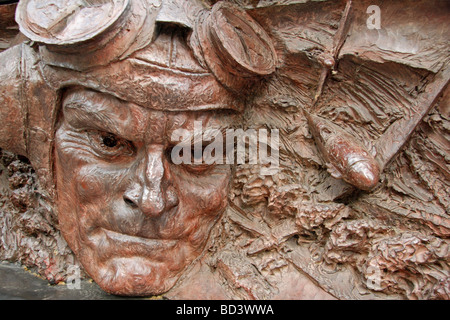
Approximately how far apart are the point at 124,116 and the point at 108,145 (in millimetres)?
213

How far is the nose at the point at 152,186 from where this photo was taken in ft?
5.59

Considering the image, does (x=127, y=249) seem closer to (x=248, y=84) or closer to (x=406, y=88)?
(x=248, y=84)

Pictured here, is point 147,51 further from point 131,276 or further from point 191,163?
point 131,276

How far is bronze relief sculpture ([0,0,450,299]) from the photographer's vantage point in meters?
1.61

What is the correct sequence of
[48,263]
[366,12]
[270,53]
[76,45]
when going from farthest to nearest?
[48,263], [270,53], [366,12], [76,45]

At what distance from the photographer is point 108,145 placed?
1807 millimetres

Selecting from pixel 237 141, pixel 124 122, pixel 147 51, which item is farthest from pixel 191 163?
pixel 147 51

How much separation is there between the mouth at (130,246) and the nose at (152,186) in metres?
0.17

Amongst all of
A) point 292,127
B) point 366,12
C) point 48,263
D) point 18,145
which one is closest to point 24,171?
point 18,145

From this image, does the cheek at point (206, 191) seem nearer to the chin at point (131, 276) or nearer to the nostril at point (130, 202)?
the nostril at point (130, 202)

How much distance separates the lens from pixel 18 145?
1.98 metres

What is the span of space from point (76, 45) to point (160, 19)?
336 mm

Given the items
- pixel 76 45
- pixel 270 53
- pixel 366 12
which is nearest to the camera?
pixel 76 45

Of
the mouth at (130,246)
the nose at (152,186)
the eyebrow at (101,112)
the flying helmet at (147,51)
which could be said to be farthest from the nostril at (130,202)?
the flying helmet at (147,51)
